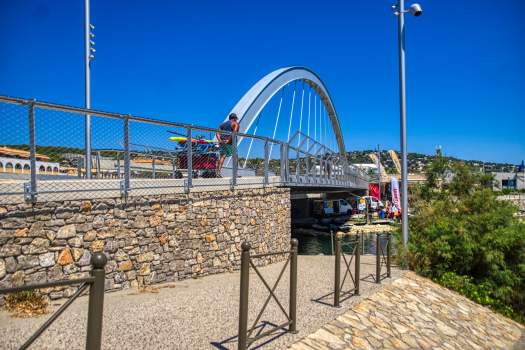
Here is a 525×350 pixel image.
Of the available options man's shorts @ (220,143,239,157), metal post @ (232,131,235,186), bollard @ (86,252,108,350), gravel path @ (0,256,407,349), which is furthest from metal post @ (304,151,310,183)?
bollard @ (86,252,108,350)

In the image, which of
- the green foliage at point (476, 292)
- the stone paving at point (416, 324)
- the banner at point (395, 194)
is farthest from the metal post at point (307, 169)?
the banner at point (395, 194)

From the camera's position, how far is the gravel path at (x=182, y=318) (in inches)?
142

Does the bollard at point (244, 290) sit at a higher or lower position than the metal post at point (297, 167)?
lower

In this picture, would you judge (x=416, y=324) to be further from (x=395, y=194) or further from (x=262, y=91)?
(x=395, y=194)

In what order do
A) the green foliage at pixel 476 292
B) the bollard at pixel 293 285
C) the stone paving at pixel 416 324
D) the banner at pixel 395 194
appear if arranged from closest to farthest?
the bollard at pixel 293 285 → the stone paving at pixel 416 324 → the green foliage at pixel 476 292 → the banner at pixel 395 194

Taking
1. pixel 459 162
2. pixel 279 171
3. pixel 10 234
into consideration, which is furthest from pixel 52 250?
pixel 459 162

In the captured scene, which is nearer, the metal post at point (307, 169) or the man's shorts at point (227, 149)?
the man's shorts at point (227, 149)

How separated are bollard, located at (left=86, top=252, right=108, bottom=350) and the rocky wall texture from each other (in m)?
3.10

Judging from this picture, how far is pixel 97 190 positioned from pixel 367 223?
94.8ft

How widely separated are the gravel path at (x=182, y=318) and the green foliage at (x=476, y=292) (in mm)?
3647

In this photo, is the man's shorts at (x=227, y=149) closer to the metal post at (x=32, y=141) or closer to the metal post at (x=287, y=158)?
the metal post at (x=287, y=158)

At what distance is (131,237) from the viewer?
549 cm

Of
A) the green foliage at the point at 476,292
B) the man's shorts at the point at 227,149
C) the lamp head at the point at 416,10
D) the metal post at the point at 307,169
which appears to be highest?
the lamp head at the point at 416,10

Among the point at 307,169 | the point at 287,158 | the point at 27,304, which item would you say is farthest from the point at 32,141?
the point at 307,169
